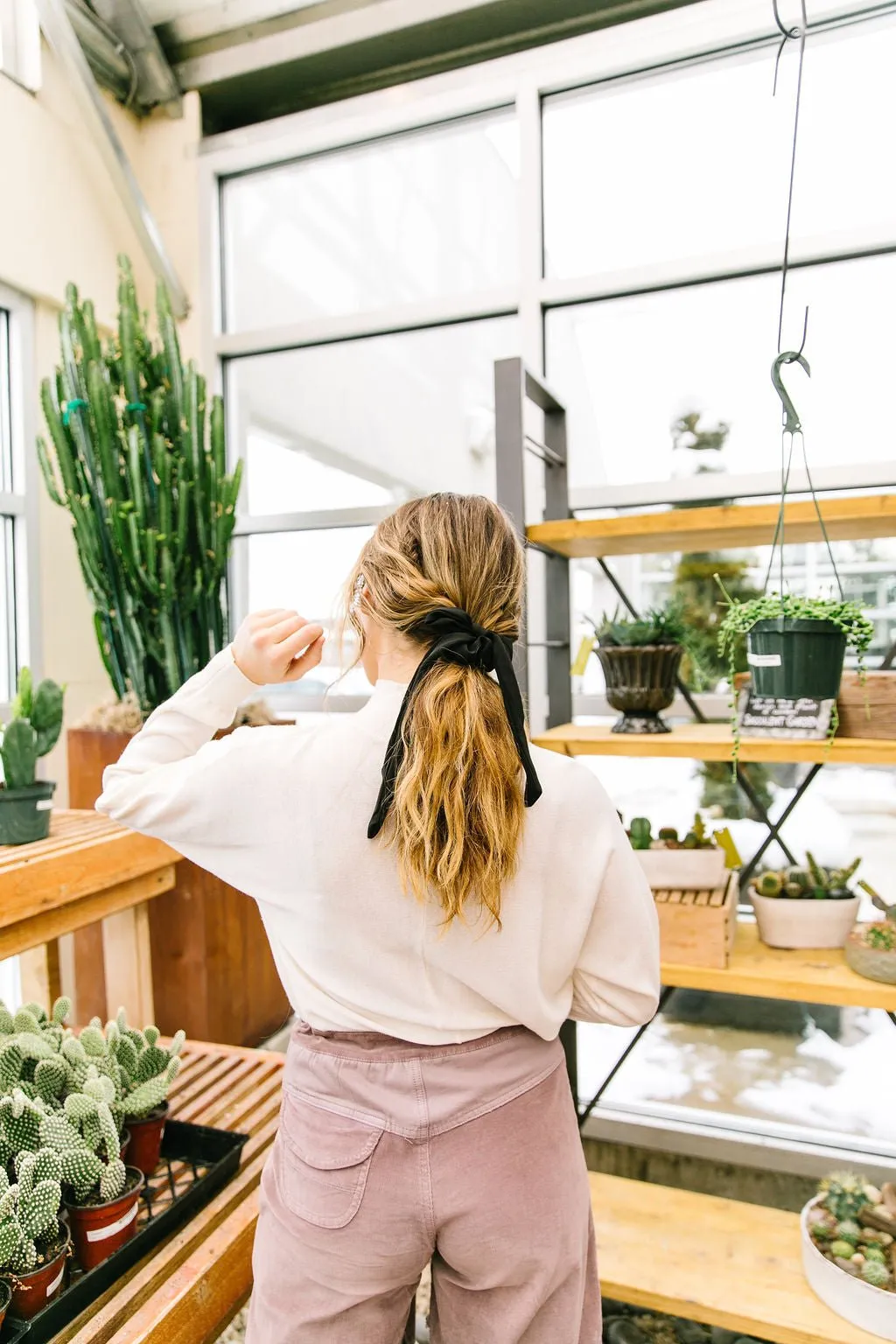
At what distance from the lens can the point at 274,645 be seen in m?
1.05

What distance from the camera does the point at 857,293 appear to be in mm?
2195

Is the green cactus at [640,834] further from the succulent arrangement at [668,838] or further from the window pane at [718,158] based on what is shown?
the window pane at [718,158]

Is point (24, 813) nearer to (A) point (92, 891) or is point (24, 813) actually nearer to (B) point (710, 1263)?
(A) point (92, 891)

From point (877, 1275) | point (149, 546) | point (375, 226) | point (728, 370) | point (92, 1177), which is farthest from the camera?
point (375, 226)

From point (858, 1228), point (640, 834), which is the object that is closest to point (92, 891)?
point (640, 834)

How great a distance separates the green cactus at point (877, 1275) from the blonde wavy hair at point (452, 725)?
3.87 ft

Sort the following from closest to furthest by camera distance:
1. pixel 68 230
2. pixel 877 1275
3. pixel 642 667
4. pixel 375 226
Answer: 1. pixel 877 1275
2. pixel 642 667
3. pixel 68 230
4. pixel 375 226

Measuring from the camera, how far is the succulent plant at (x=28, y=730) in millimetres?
1663

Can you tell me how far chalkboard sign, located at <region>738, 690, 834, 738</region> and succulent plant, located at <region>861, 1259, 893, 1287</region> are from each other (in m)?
0.93

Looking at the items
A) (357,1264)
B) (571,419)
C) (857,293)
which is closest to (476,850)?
(357,1264)

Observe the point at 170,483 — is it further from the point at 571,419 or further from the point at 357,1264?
the point at 357,1264

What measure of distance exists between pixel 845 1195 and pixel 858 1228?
0.06 metres

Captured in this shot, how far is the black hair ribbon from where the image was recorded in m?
0.90

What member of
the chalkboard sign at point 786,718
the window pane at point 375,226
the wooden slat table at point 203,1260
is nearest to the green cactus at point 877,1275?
the chalkboard sign at point 786,718
